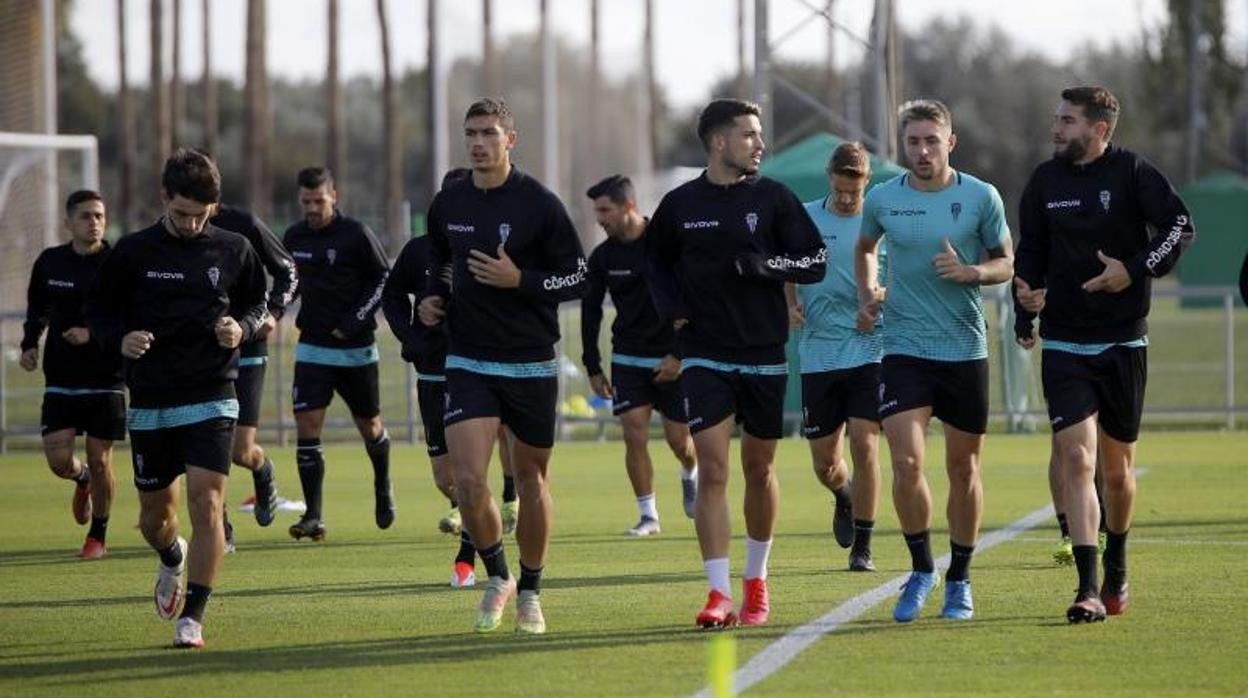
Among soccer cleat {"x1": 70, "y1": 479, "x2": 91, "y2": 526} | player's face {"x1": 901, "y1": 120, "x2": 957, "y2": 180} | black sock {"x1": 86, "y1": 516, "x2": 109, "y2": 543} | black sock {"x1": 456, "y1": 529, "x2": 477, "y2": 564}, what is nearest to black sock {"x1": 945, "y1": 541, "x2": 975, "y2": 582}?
player's face {"x1": 901, "y1": 120, "x2": 957, "y2": 180}

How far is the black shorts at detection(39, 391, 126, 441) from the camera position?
52.9ft

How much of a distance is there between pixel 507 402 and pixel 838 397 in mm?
3231

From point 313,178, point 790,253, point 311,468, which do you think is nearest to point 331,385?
point 311,468

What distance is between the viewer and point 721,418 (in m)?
11.2

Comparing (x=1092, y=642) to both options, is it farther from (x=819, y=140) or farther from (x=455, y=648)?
(x=819, y=140)

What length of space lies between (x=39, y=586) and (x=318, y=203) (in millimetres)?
3503

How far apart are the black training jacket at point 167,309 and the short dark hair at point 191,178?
0.27 metres

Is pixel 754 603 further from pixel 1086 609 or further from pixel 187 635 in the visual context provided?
pixel 187 635

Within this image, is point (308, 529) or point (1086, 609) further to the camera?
point (308, 529)

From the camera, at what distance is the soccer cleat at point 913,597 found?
11266 mm

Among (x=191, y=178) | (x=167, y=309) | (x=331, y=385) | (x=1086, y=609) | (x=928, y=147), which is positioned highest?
(x=928, y=147)

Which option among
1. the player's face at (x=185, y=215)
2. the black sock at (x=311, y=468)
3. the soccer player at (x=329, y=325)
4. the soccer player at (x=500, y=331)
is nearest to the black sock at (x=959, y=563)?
the soccer player at (x=500, y=331)

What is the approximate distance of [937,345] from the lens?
11.4 m

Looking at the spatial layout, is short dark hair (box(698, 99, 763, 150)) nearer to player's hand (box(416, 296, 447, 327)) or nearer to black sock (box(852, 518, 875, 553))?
player's hand (box(416, 296, 447, 327))
